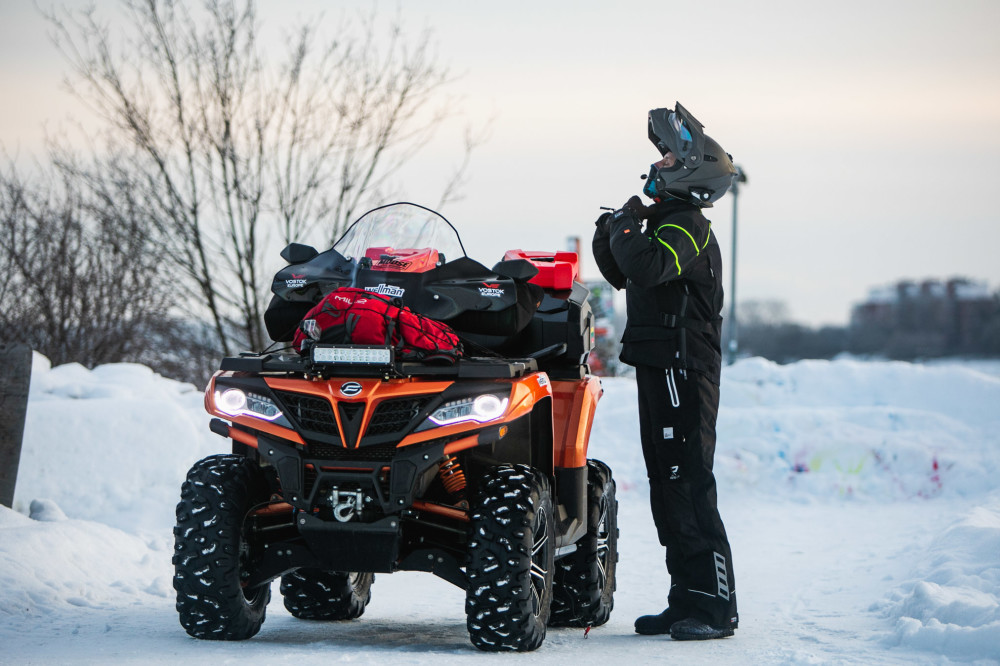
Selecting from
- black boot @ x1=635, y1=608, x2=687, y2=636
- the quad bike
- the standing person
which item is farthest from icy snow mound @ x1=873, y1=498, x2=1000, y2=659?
the quad bike

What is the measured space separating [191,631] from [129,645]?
0.26 m

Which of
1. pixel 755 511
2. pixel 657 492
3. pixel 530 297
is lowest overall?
pixel 755 511

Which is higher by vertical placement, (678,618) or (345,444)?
(345,444)

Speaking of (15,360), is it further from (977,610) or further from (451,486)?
(977,610)

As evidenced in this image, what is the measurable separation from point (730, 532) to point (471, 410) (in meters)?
6.69

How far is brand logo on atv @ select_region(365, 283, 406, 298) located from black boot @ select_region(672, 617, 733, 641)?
82.1 inches

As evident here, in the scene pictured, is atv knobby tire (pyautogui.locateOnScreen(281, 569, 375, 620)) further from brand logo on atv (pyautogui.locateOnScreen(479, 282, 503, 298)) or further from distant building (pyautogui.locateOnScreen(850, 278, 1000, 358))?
distant building (pyautogui.locateOnScreen(850, 278, 1000, 358))

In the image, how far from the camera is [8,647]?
5.26 meters

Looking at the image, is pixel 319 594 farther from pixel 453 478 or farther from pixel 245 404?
pixel 245 404

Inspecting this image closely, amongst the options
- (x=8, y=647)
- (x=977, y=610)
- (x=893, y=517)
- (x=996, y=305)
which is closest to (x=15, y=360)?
(x=8, y=647)

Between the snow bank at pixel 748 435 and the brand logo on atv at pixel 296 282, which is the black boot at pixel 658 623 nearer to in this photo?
the brand logo on atv at pixel 296 282

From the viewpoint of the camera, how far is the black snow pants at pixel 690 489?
607 cm

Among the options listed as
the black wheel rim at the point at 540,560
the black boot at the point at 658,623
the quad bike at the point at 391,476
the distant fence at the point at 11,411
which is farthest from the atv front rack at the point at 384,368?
the distant fence at the point at 11,411

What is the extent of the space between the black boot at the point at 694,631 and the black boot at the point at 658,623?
115mm
